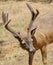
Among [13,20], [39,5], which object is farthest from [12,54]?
[39,5]

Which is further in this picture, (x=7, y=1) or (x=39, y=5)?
(x=7, y=1)

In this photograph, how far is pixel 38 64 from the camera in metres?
7.01

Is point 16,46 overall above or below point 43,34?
below

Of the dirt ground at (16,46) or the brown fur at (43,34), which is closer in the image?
the brown fur at (43,34)

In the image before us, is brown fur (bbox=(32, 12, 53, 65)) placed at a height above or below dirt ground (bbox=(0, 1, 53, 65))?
above

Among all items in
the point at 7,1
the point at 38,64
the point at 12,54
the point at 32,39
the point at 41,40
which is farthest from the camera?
the point at 7,1

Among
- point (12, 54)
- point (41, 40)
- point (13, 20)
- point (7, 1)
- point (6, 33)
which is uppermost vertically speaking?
point (41, 40)

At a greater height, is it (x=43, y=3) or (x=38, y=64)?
(x=38, y=64)

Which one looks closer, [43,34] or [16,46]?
[43,34]

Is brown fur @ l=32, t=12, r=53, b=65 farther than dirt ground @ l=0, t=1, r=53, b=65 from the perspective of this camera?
No

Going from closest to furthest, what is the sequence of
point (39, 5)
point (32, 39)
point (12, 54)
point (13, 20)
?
point (32, 39) → point (12, 54) → point (13, 20) → point (39, 5)

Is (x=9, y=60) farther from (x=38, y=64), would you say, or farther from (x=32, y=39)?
(x=32, y=39)

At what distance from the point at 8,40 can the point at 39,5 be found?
15.5ft

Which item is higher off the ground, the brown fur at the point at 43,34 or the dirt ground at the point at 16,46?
the brown fur at the point at 43,34
